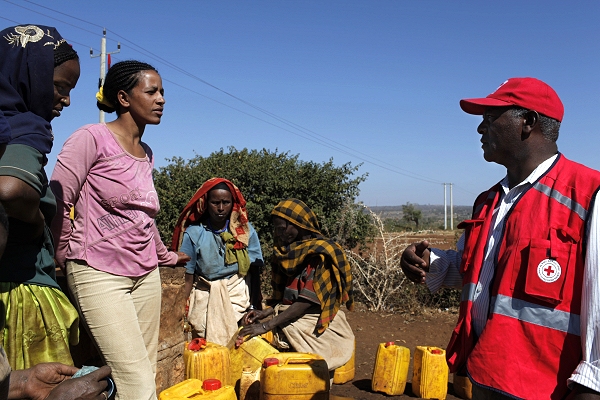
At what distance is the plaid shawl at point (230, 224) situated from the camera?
16.5 feet

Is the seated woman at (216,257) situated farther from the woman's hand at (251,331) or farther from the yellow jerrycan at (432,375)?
the yellow jerrycan at (432,375)

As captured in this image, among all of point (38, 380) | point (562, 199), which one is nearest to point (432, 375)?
point (562, 199)

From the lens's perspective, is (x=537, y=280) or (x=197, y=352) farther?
(x=197, y=352)

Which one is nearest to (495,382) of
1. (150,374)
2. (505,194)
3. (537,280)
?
(537,280)

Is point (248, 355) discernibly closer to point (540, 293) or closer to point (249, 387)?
point (249, 387)

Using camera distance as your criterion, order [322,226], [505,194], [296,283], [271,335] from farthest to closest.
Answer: [322,226] < [271,335] < [296,283] < [505,194]

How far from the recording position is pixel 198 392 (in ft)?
10.5

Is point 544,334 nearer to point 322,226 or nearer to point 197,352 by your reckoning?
point 197,352

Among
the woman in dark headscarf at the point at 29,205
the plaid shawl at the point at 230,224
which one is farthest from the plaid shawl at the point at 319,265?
the woman in dark headscarf at the point at 29,205

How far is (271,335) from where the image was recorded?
197 inches

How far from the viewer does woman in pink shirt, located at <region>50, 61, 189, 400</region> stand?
8.20 feet

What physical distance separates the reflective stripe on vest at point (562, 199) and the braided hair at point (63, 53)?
1964 mm

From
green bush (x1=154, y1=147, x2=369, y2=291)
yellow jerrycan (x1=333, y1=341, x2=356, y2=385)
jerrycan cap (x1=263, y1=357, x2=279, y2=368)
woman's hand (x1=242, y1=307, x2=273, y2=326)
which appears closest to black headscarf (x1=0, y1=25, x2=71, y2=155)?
jerrycan cap (x1=263, y1=357, x2=279, y2=368)

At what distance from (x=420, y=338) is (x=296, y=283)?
3.32 metres
